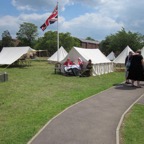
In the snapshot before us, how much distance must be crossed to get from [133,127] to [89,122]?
1038mm

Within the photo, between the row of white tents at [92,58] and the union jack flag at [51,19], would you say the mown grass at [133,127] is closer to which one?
the row of white tents at [92,58]

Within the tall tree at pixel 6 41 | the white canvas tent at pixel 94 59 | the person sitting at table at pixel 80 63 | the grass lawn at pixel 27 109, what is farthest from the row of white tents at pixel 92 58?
the tall tree at pixel 6 41

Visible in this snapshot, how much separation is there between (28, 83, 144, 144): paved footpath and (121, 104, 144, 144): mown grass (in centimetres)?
19

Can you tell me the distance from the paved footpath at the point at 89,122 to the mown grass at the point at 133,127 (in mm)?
193

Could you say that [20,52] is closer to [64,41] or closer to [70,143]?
[70,143]

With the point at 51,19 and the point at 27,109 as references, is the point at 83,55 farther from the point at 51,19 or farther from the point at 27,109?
the point at 27,109

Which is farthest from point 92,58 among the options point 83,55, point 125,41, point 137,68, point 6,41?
point 6,41

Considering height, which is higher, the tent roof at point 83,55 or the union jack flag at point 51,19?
the union jack flag at point 51,19

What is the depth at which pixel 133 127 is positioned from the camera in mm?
6090

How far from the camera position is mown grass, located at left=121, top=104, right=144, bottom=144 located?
5.32 metres

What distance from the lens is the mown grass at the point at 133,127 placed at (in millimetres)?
5318

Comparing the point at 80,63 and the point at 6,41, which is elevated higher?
the point at 6,41

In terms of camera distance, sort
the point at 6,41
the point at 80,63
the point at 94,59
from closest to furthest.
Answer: the point at 80,63
the point at 94,59
the point at 6,41

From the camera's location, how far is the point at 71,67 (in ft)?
58.4
